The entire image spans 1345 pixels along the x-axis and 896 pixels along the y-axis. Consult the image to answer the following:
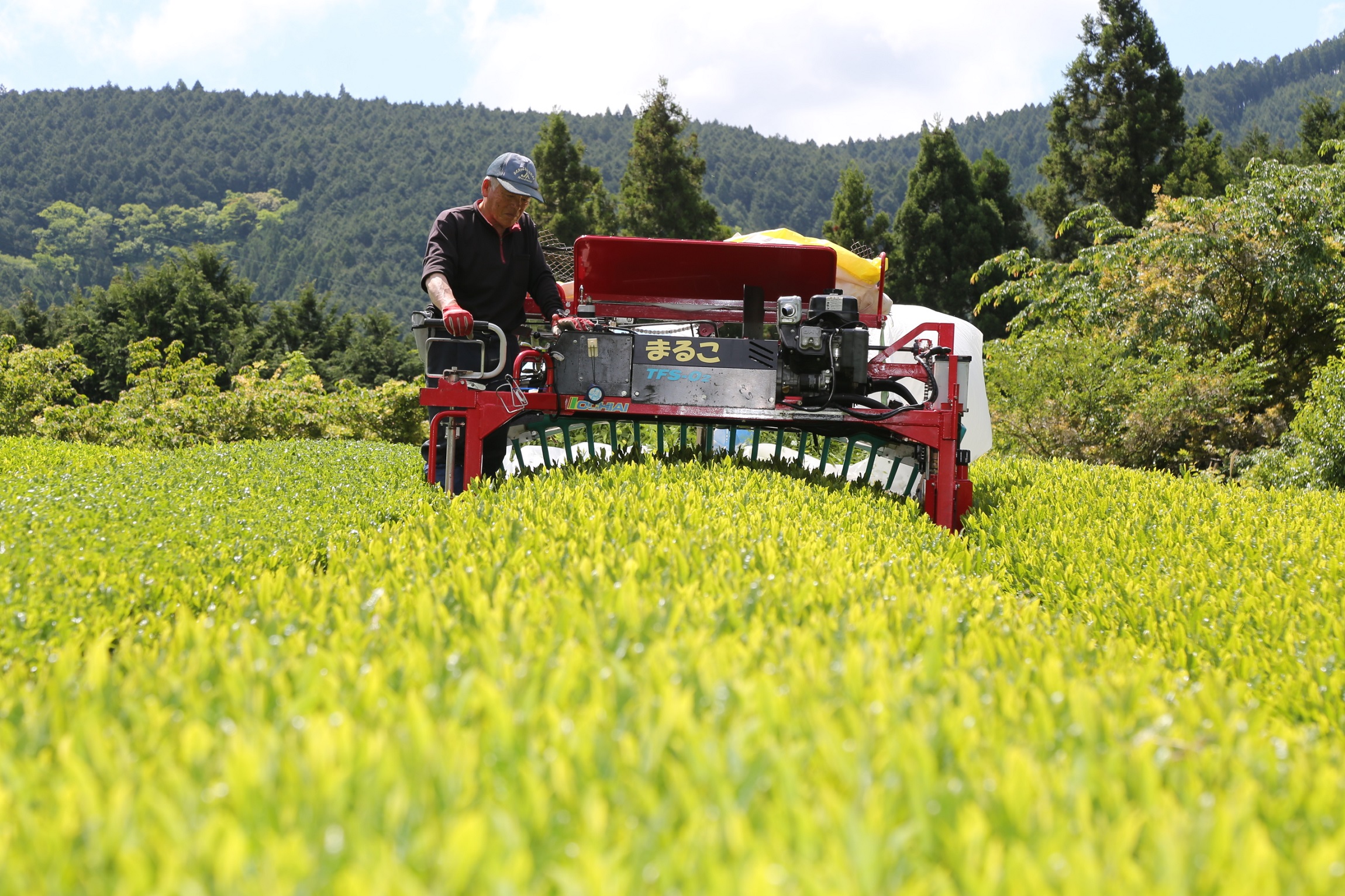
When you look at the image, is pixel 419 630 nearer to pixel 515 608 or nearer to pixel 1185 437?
pixel 515 608

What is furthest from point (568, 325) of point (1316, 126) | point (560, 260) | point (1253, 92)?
point (1253, 92)

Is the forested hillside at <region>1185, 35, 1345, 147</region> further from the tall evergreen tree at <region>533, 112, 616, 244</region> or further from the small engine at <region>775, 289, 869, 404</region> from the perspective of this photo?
the small engine at <region>775, 289, 869, 404</region>

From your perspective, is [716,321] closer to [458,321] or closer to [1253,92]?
[458,321]

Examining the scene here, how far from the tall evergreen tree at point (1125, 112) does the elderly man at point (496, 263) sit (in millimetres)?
36661

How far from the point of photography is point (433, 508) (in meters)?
5.06

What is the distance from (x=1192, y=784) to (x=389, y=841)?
141 centimetres

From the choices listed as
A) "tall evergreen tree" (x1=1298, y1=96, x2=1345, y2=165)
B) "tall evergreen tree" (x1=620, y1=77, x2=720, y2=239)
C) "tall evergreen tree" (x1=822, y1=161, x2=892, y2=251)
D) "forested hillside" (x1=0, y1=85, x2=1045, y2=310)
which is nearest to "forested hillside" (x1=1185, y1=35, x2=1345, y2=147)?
"forested hillside" (x1=0, y1=85, x2=1045, y2=310)

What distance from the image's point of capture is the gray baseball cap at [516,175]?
632cm

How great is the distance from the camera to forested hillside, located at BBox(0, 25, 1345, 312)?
470 feet

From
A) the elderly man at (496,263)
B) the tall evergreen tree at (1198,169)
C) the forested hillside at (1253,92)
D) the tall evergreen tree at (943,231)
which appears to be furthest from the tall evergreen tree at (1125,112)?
the forested hillside at (1253,92)

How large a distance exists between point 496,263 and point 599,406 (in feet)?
4.45

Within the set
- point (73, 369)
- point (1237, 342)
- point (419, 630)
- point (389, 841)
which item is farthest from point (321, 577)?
point (73, 369)

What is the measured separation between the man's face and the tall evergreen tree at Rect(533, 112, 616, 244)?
31188 millimetres

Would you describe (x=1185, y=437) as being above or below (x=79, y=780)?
below
